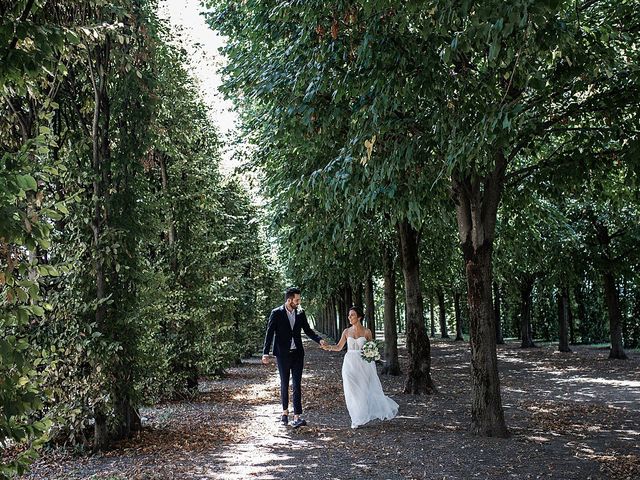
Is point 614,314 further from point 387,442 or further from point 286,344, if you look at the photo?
point 387,442

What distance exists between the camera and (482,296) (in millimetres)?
9781

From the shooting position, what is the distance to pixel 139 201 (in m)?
9.70

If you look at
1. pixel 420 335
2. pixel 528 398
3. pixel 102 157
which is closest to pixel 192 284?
pixel 420 335

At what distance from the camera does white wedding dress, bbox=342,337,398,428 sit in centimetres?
1114

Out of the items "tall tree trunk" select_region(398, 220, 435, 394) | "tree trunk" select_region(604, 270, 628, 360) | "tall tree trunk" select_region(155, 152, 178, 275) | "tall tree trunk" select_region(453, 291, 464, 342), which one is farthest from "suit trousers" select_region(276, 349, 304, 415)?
"tall tree trunk" select_region(453, 291, 464, 342)

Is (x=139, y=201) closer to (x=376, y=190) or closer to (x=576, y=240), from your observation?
(x=376, y=190)

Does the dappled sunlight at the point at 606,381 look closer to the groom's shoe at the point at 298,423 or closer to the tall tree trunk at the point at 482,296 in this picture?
the tall tree trunk at the point at 482,296

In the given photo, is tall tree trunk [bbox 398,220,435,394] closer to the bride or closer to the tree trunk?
the bride

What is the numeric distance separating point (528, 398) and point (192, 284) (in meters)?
8.61

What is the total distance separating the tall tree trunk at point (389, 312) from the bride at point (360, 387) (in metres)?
7.55

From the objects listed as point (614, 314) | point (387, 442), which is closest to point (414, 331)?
point (387, 442)

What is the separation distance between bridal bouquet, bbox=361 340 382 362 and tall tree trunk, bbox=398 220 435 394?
3780 mm

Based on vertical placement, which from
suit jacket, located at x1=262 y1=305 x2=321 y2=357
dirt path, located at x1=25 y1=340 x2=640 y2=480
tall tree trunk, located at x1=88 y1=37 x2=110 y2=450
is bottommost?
dirt path, located at x1=25 y1=340 x2=640 y2=480

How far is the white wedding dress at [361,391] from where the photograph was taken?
36.6 feet
